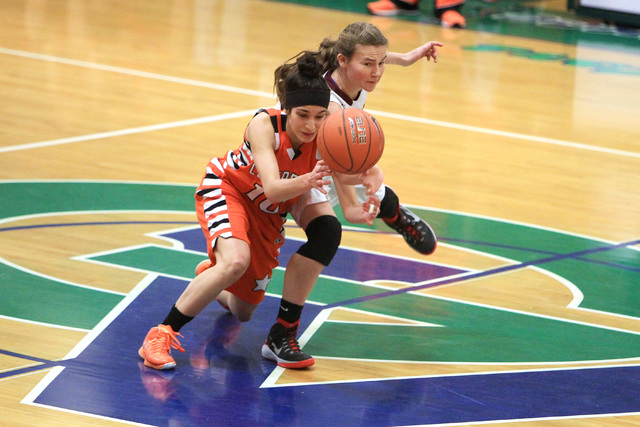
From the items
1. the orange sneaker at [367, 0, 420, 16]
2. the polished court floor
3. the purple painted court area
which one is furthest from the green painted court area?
the orange sneaker at [367, 0, 420, 16]

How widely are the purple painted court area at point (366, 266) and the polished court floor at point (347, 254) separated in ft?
0.06

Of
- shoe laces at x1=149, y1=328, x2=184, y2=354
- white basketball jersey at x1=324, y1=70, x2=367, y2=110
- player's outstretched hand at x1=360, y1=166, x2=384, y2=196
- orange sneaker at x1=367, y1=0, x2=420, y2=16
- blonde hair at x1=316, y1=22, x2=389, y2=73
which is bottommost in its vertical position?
shoe laces at x1=149, y1=328, x2=184, y2=354

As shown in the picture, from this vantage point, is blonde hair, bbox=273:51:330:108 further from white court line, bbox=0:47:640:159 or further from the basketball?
white court line, bbox=0:47:640:159

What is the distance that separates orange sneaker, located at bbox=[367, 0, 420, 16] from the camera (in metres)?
13.6

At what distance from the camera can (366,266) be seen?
5.03 meters

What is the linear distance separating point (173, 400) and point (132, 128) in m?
4.24

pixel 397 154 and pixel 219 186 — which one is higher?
pixel 219 186

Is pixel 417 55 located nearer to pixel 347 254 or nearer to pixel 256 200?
pixel 347 254

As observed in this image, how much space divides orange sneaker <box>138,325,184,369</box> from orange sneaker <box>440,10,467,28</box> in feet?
32.1

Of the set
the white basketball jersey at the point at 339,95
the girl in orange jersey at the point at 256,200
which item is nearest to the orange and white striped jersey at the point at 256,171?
the girl in orange jersey at the point at 256,200

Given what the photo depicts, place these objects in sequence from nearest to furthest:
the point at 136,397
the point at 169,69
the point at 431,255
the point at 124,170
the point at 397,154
→ the point at 136,397, the point at 431,255, the point at 124,170, the point at 397,154, the point at 169,69

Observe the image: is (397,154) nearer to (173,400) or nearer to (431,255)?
(431,255)

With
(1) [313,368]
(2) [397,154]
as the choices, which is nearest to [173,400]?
(1) [313,368]

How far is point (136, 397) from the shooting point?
3443mm
